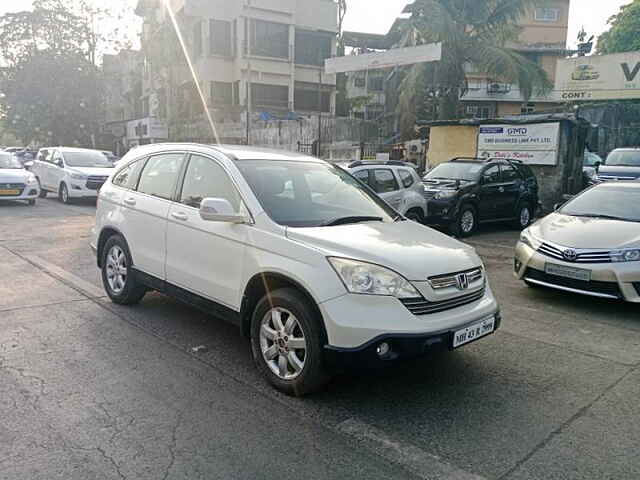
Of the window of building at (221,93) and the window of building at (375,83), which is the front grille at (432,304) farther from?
the window of building at (375,83)

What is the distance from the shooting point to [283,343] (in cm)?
388

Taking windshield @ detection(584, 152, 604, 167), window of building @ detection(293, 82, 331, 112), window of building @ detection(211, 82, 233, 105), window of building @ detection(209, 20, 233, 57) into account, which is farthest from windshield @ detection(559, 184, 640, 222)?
window of building @ detection(293, 82, 331, 112)

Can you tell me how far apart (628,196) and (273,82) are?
29.7 metres

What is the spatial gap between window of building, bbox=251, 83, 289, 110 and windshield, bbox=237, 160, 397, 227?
98.7 feet

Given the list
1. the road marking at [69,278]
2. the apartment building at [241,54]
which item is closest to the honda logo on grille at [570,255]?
the road marking at [69,278]

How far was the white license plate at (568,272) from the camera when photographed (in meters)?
5.99

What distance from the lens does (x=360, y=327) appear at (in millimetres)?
3461

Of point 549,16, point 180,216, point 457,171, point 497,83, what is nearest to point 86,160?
point 457,171

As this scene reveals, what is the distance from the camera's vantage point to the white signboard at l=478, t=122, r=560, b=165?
15430mm

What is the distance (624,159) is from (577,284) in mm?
13384

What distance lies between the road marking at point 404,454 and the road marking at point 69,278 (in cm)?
398

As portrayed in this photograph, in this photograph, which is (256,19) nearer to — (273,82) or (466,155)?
(273,82)

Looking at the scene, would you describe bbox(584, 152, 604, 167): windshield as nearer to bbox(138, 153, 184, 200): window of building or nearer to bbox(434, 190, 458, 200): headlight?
bbox(434, 190, 458, 200): headlight

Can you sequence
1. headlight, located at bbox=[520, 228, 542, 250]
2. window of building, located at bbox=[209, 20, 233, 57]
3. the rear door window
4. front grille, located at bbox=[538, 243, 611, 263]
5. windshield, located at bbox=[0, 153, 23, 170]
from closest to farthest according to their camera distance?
front grille, located at bbox=[538, 243, 611, 263]
headlight, located at bbox=[520, 228, 542, 250]
the rear door window
windshield, located at bbox=[0, 153, 23, 170]
window of building, located at bbox=[209, 20, 233, 57]
